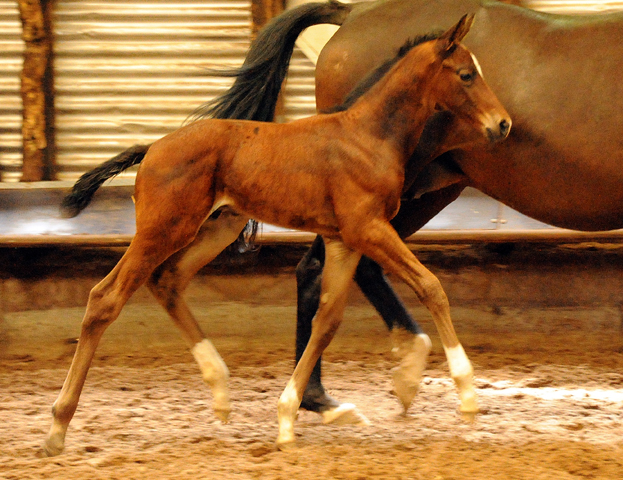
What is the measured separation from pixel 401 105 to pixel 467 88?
0.85ft

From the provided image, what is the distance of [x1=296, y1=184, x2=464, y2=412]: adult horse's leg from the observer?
3.39 m

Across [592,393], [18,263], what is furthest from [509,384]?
[18,263]

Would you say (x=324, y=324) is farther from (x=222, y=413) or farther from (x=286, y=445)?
(x=222, y=413)

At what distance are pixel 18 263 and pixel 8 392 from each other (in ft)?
4.61

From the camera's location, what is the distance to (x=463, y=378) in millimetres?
2684

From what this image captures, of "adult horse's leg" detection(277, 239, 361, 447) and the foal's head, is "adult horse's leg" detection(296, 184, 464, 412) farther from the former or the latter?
the foal's head

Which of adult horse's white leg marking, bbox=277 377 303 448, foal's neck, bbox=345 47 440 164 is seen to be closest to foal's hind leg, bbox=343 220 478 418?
foal's neck, bbox=345 47 440 164

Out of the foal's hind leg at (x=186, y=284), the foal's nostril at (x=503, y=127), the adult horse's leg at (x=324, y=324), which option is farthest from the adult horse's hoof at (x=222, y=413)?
the foal's nostril at (x=503, y=127)

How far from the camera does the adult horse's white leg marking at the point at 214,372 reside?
311 centimetres

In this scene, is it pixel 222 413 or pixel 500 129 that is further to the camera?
pixel 222 413

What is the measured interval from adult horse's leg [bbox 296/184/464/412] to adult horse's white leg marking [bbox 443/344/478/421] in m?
0.67

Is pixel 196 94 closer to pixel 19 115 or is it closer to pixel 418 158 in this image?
pixel 19 115

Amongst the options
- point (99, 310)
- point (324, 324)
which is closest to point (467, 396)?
point (324, 324)

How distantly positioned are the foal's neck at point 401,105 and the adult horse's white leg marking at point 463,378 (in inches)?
31.7
